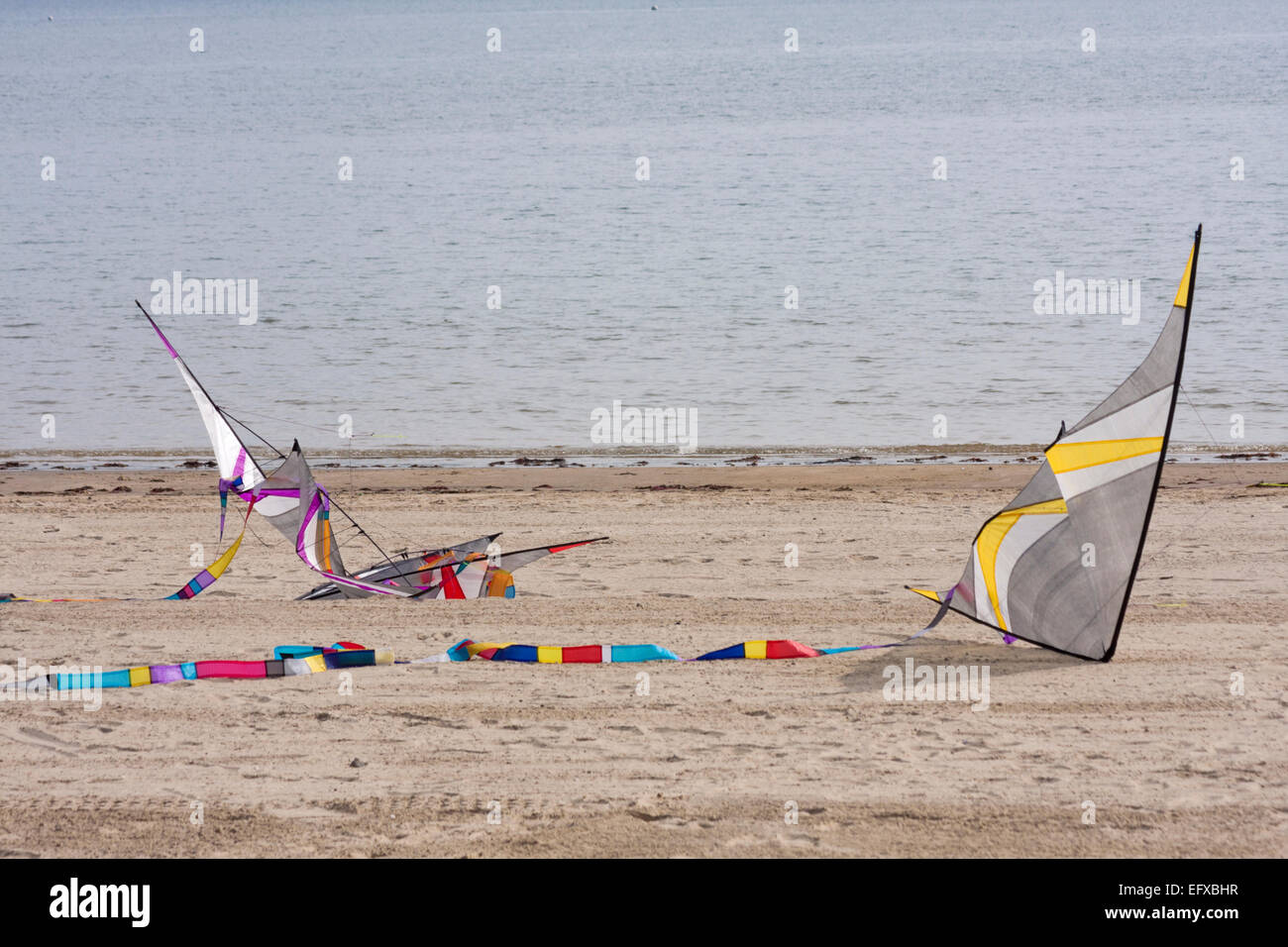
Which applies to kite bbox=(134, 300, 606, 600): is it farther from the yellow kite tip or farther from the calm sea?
the calm sea

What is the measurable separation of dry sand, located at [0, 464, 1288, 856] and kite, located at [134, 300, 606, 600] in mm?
255

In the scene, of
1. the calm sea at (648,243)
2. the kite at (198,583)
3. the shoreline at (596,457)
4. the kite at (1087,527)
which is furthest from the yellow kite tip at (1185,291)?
the calm sea at (648,243)

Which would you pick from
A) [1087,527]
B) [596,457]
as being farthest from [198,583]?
[596,457]

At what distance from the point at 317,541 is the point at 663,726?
3.32 meters

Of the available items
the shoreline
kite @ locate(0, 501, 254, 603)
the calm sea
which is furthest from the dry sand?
the calm sea

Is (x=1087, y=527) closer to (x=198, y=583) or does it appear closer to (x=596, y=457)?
(x=198, y=583)

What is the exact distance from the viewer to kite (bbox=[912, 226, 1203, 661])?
6676 mm

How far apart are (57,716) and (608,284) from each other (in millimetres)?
23227

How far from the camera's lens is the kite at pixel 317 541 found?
8.27 m

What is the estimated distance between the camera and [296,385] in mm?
20062

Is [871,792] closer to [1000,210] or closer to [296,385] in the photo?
[296,385]

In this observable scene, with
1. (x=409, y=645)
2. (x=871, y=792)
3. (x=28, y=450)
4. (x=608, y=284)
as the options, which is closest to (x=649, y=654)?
(x=409, y=645)
